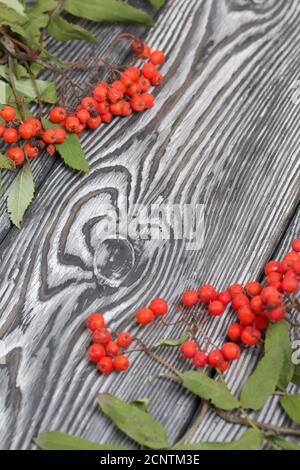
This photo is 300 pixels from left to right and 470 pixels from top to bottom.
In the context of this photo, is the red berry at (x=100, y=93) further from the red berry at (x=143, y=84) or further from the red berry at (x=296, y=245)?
the red berry at (x=296, y=245)

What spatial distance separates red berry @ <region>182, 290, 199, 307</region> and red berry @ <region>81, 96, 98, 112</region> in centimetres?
45

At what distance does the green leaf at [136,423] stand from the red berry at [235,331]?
219 millimetres

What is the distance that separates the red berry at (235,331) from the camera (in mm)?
1304

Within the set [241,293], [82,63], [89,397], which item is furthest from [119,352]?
[82,63]

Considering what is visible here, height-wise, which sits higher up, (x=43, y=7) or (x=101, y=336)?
(x=43, y=7)

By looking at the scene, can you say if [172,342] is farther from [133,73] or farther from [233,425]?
[133,73]

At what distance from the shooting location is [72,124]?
148 cm

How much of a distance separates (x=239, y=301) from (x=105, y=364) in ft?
0.89

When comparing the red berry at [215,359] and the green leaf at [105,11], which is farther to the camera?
the green leaf at [105,11]

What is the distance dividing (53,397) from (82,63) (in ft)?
2.49

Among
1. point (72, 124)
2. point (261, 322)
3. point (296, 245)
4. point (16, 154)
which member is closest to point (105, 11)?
point (72, 124)

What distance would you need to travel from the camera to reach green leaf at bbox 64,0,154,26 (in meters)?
1.60

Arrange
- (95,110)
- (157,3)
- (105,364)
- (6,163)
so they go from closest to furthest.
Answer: (105,364), (6,163), (95,110), (157,3)

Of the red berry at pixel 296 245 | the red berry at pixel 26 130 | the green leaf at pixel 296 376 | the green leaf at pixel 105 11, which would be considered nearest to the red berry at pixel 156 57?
the green leaf at pixel 105 11
